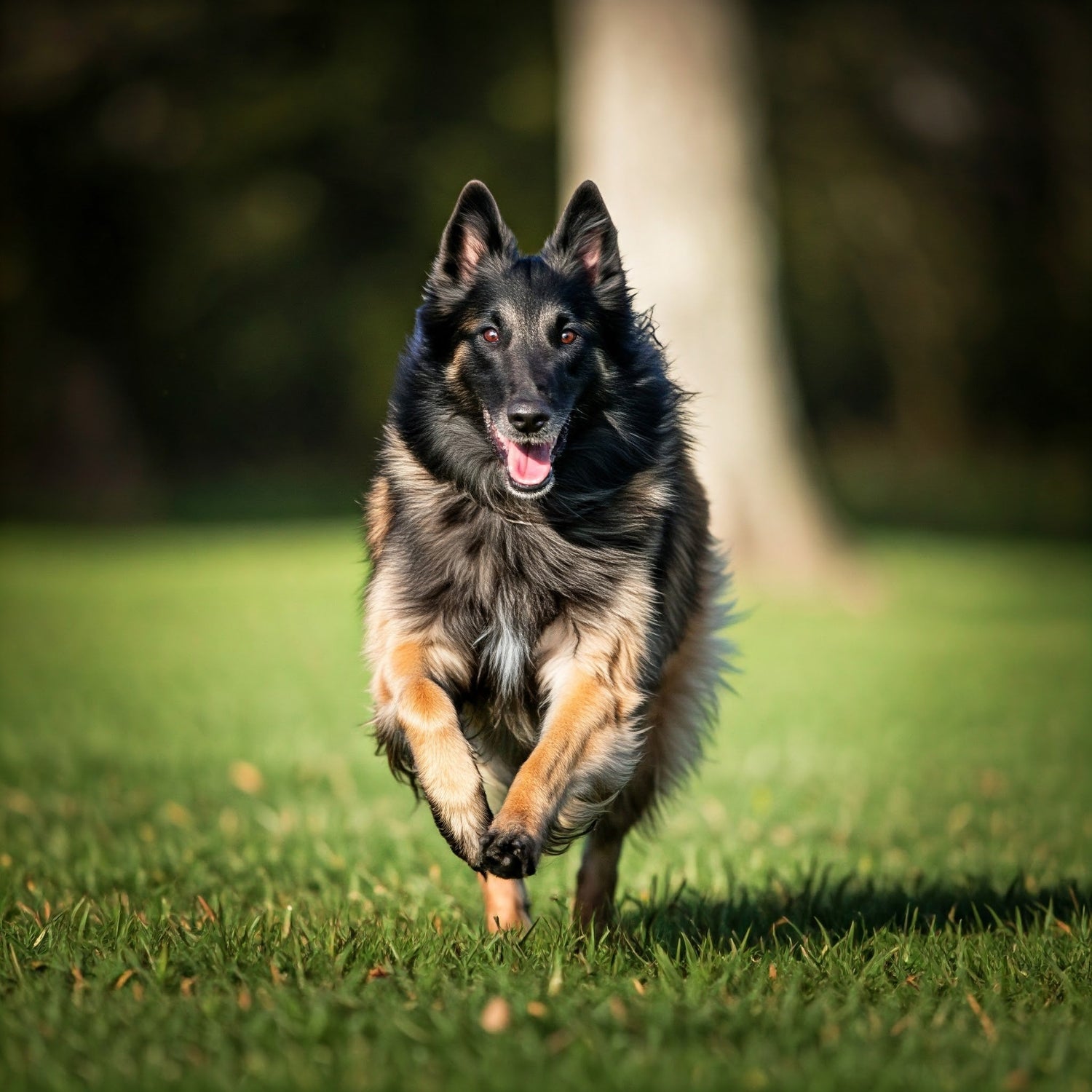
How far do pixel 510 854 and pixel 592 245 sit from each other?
2049 millimetres

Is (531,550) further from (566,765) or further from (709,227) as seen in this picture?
(709,227)

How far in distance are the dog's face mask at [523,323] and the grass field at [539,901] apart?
59.6 inches

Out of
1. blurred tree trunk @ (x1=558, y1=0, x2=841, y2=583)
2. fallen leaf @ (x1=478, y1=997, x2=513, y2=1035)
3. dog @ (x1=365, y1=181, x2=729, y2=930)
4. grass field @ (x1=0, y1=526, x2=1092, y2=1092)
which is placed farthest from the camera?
blurred tree trunk @ (x1=558, y1=0, x2=841, y2=583)

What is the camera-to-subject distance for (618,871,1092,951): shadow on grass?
4.46m

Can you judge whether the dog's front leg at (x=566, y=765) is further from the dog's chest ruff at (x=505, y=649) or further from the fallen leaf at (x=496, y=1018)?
the fallen leaf at (x=496, y=1018)

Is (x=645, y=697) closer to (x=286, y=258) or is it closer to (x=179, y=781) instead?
(x=179, y=781)

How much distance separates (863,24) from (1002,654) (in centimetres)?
1778

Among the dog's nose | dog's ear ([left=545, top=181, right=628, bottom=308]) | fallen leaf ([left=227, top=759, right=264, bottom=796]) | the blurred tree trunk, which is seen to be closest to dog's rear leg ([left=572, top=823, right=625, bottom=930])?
the dog's nose

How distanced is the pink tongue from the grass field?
137cm

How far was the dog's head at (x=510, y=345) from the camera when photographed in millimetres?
4559

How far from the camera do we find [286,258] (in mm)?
31750

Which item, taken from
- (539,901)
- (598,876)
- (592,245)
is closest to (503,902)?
(598,876)

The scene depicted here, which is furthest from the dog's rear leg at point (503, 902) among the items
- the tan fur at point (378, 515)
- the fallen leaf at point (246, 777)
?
the fallen leaf at point (246, 777)

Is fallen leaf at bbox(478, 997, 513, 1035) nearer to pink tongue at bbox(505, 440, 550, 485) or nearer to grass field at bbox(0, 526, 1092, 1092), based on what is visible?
grass field at bbox(0, 526, 1092, 1092)
